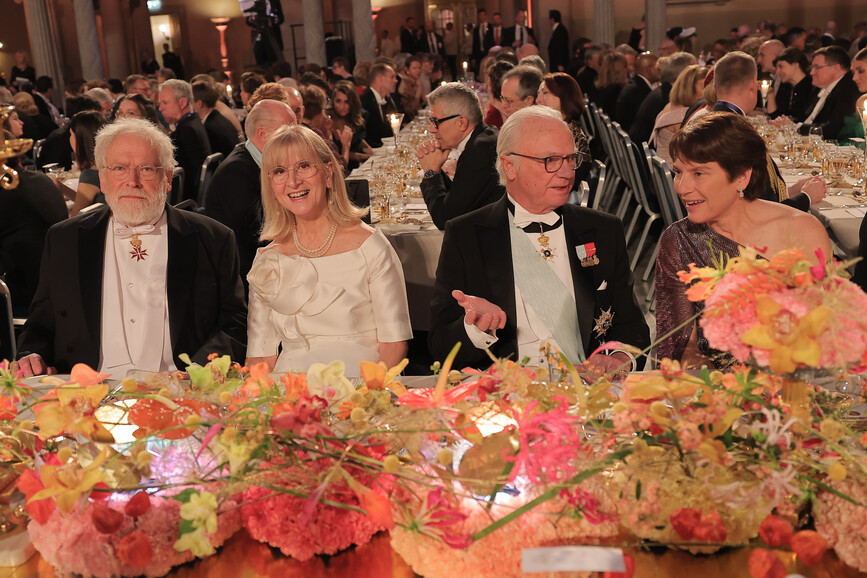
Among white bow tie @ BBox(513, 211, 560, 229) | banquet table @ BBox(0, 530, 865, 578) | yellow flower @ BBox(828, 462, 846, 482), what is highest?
white bow tie @ BBox(513, 211, 560, 229)

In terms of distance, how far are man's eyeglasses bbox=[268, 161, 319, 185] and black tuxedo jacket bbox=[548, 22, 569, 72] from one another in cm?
1538

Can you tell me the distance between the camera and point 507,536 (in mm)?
1354

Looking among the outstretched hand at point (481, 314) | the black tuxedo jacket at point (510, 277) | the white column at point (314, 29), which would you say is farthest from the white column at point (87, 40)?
the outstretched hand at point (481, 314)

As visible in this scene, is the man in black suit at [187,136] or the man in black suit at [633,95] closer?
the man in black suit at [187,136]

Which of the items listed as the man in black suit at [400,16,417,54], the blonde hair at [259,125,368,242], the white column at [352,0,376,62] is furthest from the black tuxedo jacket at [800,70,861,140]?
the man in black suit at [400,16,417,54]

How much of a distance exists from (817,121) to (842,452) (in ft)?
23.4

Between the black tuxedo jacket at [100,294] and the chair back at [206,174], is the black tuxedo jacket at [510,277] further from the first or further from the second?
the chair back at [206,174]

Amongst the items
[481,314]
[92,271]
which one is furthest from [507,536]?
[92,271]

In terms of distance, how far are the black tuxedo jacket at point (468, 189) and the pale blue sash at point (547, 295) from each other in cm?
138

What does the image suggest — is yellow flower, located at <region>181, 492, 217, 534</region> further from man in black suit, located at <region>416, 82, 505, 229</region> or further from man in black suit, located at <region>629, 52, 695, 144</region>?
man in black suit, located at <region>629, 52, 695, 144</region>

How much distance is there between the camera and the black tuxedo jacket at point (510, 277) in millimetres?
2797

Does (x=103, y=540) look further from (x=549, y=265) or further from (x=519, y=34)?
(x=519, y=34)

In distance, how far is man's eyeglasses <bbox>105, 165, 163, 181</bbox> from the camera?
2.93 meters

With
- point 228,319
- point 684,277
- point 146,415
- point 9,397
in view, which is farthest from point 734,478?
point 228,319
